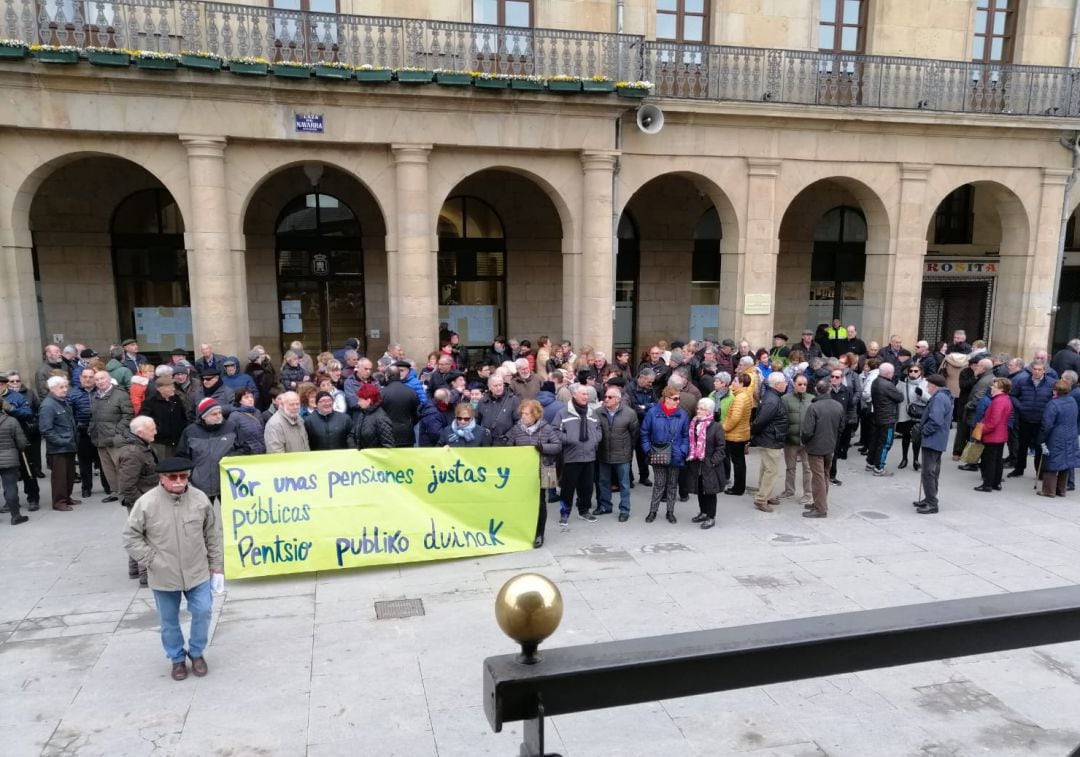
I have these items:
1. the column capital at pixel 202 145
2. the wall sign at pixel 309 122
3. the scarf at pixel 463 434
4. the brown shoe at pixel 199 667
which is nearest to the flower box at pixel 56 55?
the column capital at pixel 202 145

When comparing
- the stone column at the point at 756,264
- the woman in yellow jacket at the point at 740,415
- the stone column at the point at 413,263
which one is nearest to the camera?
the woman in yellow jacket at the point at 740,415

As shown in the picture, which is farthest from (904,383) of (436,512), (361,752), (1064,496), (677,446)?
(361,752)

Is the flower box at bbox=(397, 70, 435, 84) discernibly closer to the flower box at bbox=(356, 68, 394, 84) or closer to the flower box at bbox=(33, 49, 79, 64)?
the flower box at bbox=(356, 68, 394, 84)

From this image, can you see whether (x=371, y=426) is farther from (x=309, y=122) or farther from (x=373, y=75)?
(x=373, y=75)

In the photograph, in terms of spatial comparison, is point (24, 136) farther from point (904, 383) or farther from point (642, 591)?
point (904, 383)

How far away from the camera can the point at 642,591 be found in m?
8.31

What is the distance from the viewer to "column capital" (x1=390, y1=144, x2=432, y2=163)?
15.8m

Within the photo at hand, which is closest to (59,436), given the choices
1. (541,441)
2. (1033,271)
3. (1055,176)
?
(541,441)

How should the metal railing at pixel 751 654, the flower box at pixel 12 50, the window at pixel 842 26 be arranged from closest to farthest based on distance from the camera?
1. the metal railing at pixel 751 654
2. the flower box at pixel 12 50
3. the window at pixel 842 26

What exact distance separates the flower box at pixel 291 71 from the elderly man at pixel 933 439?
38.6ft

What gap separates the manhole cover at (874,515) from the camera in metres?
10.9

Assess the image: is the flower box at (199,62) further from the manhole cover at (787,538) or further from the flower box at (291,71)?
the manhole cover at (787,538)

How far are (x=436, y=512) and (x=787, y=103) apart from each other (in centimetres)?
1295

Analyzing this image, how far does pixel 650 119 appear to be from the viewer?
16.9 meters
